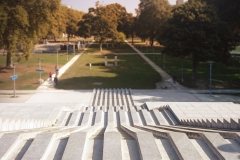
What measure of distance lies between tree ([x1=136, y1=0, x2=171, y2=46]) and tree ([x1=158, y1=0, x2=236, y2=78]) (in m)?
35.3

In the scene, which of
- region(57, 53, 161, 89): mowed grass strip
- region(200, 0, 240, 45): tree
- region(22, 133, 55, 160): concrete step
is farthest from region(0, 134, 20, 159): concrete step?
region(200, 0, 240, 45): tree

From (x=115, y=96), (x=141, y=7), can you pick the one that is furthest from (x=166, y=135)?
(x=141, y=7)

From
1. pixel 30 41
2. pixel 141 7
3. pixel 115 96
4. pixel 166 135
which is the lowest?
pixel 115 96

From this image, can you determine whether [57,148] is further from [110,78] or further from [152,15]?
[152,15]

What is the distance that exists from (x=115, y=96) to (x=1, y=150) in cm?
1458

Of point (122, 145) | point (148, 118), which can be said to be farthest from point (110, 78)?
point (122, 145)

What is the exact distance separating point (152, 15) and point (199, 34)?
134 ft

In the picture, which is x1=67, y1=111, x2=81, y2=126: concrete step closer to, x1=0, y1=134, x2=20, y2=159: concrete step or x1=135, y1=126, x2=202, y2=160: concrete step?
x1=0, y1=134, x2=20, y2=159: concrete step

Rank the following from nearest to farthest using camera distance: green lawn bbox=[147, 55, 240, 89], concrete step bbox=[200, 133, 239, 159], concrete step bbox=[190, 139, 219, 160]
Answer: concrete step bbox=[200, 133, 239, 159]
concrete step bbox=[190, 139, 219, 160]
green lawn bbox=[147, 55, 240, 89]

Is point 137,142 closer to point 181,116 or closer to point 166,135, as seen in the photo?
point 166,135

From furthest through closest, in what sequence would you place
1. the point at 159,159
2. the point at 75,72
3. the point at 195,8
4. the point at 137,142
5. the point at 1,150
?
the point at 75,72 → the point at 195,8 → the point at 137,142 → the point at 1,150 → the point at 159,159

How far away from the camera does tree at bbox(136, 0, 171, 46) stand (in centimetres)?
6038

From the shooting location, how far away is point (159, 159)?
17.6 feet

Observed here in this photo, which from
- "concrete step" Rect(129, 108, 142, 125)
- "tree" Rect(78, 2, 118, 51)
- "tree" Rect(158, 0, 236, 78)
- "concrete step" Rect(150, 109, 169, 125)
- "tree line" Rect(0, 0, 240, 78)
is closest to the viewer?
"concrete step" Rect(129, 108, 142, 125)
